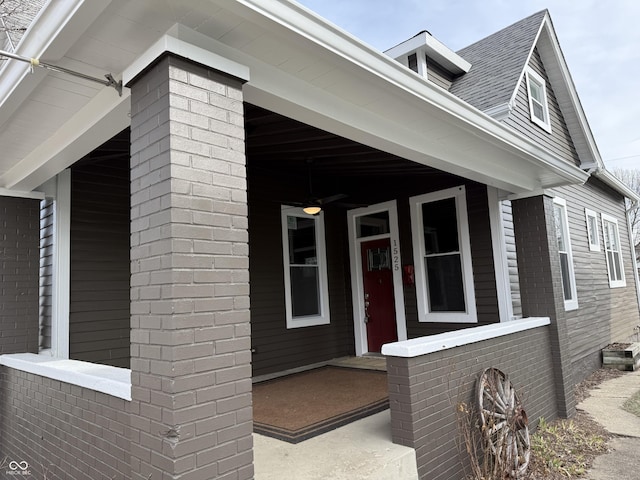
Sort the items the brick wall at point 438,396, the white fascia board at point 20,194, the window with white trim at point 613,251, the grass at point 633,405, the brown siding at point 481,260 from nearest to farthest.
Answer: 1. the brick wall at point 438,396
2. the white fascia board at point 20,194
3. the grass at point 633,405
4. the brown siding at point 481,260
5. the window with white trim at point 613,251

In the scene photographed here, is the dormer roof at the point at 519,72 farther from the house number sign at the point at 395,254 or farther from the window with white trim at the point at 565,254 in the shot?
the house number sign at the point at 395,254

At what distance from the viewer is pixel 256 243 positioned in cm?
606

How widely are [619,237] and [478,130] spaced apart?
31.9ft

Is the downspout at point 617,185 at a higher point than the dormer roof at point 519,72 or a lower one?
lower

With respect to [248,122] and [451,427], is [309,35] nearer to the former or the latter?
[248,122]

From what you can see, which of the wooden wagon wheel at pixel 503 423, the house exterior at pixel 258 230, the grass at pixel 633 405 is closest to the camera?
the house exterior at pixel 258 230

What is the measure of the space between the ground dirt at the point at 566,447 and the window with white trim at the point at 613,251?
5.91m

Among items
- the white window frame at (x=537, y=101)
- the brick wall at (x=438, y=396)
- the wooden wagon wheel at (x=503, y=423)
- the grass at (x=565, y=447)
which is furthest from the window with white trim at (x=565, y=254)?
the wooden wagon wheel at (x=503, y=423)

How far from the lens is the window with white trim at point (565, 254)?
23.9ft

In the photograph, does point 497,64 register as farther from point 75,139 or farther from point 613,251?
point 75,139

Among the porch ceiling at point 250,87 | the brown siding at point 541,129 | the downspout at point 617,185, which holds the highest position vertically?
the brown siding at point 541,129

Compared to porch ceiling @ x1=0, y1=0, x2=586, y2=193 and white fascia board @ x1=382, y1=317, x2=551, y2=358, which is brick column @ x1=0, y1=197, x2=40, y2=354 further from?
white fascia board @ x1=382, y1=317, x2=551, y2=358

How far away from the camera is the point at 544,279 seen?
529 cm

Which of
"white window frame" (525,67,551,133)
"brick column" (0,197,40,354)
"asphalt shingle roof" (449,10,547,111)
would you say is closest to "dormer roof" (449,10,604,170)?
"asphalt shingle roof" (449,10,547,111)
